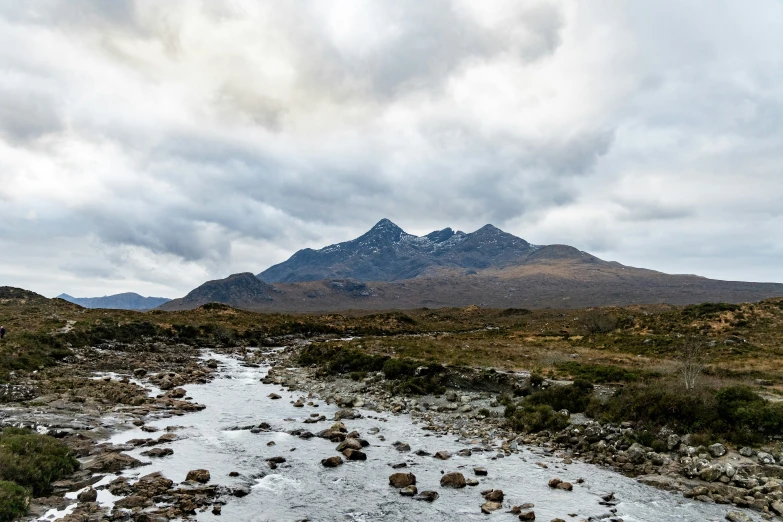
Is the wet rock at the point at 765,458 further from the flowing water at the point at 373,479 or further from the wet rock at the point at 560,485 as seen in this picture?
the wet rock at the point at 560,485

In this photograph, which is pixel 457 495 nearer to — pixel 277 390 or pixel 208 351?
pixel 277 390

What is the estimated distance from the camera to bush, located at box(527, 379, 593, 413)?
27.4 m

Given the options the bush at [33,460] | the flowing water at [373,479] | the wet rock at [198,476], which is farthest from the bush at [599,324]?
the bush at [33,460]

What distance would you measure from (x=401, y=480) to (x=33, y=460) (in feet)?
43.6

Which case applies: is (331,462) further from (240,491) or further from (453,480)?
(453,480)

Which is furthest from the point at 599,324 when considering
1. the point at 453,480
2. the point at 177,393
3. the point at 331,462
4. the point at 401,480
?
the point at 401,480

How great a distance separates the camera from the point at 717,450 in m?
19.5

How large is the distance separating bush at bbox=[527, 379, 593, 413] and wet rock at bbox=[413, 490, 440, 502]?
46.1 ft

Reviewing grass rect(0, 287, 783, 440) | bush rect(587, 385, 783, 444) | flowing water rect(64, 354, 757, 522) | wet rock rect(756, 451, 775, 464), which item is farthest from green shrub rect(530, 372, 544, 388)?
wet rock rect(756, 451, 775, 464)

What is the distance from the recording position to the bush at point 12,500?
1274 centimetres

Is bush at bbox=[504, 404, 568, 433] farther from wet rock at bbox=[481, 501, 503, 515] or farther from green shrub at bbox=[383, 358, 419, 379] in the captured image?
green shrub at bbox=[383, 358, 419, 379]

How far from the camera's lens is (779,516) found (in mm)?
14867

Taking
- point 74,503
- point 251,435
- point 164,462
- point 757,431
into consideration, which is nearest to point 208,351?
point 251,435

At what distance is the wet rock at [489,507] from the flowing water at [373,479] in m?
0.22
